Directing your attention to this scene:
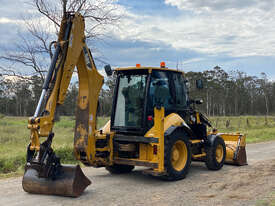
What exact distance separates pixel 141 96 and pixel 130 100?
342mm

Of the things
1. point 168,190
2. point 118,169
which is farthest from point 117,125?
point 168,190

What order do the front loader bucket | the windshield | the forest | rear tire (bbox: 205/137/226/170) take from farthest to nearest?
1. the forest
2. rear tire (bbox: 205/137/226/170)
3. the windshield
4. the front loader bucket

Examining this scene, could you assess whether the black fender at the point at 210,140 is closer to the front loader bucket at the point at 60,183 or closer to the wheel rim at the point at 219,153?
the wheel rim at the point at 219,153

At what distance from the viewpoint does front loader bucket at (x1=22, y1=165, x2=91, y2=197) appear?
6031mm

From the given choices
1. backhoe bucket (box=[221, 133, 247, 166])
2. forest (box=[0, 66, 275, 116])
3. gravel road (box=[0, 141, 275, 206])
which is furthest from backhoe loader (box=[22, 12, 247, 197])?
forest (box=[0, 66, 275, 116])

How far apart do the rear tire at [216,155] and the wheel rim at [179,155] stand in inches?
47.5

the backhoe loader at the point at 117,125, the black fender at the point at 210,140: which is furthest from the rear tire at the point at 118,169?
the black fender at the point at 210,140

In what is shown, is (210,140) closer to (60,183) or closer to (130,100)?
(130,100)

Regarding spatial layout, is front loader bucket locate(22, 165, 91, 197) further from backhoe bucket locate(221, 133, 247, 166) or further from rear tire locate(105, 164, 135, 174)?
backhoe bucket locate(221, 133, 247, 166)

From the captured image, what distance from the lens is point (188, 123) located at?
873 cm

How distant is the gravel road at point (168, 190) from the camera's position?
19.1 ft

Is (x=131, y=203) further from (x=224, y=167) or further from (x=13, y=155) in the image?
(x=13, y=155)

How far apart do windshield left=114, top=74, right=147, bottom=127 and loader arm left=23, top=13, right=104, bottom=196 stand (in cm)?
79

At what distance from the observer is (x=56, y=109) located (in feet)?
20.8
